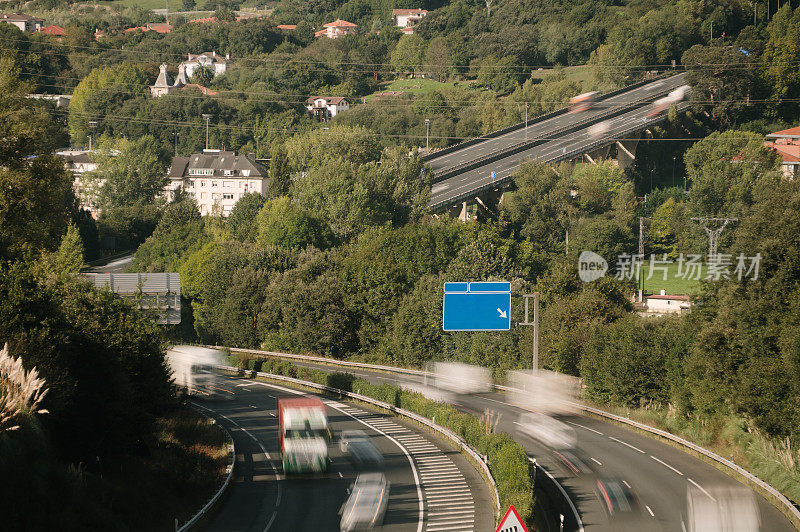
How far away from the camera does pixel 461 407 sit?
1984 inches

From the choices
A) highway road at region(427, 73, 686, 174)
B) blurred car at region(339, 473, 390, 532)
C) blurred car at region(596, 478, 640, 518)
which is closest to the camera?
blurred car at region(339, 473, 390, 532)

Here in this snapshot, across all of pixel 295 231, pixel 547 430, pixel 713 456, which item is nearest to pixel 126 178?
pixel 295 231

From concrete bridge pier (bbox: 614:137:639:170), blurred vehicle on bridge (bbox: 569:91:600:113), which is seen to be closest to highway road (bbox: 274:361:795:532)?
concrete bridge pier (bbox: 614:137:639:170)

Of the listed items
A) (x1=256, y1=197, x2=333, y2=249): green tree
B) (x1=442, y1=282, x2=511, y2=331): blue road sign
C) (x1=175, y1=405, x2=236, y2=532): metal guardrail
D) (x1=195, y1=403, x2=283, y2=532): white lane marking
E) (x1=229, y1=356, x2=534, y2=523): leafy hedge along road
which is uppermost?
(x1=256, y1=197, x2=333, y2=249): green tree

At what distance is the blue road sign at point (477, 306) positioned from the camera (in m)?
41.5

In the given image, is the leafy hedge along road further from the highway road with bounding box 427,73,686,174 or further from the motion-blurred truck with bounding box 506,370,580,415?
Result: the highway road with bounding box 427,73,686,174

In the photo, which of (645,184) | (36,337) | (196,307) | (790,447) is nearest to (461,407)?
(790,447)

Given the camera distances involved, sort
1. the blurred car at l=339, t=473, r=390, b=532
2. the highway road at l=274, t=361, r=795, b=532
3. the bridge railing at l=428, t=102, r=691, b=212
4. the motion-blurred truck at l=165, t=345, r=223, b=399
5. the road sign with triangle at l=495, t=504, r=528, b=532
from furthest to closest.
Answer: the bridge railing at l=428, t=102, r=691, b=212 < the motion-blurred truck at l=165, t=345, r=223, b=399 < the highway road at l=274, t=361, r=795, b=532 < the blurred car at l=339, t=473, r=390, b=532 < the road sign with triangle at l=495, t=504, r=528, b=532

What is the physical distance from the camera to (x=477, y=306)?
137 feet

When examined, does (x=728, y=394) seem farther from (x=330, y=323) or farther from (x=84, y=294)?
(x=330, y=323)

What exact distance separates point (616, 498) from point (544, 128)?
113444 mm

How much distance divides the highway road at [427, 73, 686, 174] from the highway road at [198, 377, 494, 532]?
281 ft

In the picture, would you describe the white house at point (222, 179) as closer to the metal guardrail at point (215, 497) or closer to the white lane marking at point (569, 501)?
the metal guardrail at point (215, 497)

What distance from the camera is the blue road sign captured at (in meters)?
41.5
